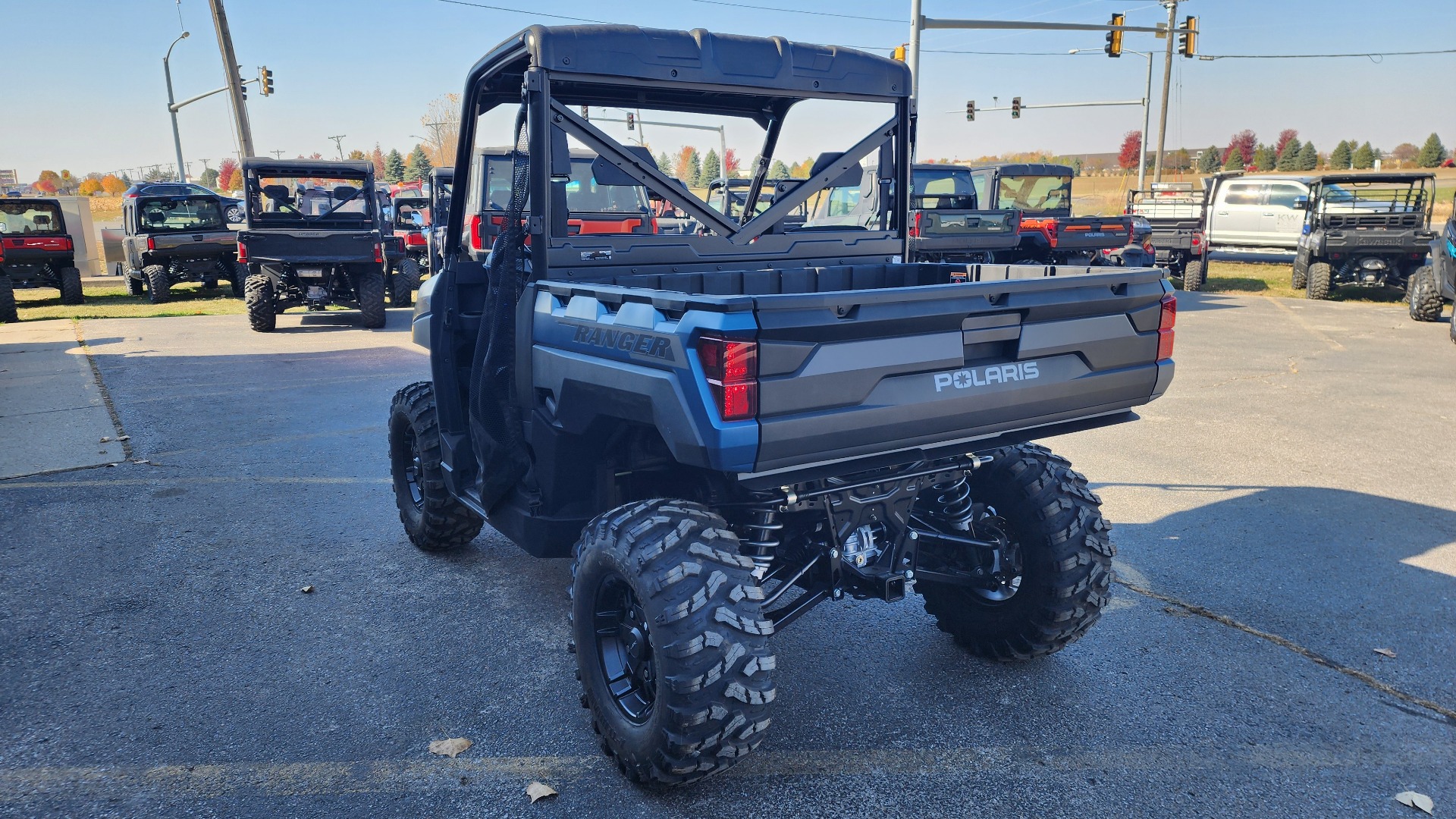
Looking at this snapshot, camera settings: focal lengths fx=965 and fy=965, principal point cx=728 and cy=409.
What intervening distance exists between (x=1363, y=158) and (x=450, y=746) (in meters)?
82.2

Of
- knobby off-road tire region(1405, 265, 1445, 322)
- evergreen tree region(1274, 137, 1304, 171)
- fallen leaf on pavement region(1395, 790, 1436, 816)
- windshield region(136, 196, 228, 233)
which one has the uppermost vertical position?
evergreen tree region(1274, 137, 1304, 171)

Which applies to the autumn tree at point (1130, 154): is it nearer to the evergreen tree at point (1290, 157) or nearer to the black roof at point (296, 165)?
the evergreen tree at point (1290, 157)

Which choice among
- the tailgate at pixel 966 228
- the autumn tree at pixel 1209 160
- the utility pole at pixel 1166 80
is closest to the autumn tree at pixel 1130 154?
the autumn tree at pixel 1209 160

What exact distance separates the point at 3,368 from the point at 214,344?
8.03ft

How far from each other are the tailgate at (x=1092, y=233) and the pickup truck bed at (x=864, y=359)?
40.8 ft

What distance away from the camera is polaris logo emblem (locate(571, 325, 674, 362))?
9.02 ft

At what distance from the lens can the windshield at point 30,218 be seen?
57.5 feet

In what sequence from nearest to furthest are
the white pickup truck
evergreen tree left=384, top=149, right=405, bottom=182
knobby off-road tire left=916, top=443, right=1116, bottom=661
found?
knobby off-road tire left=916, top=443, right=1116, bottom=661
the white pickup truck
evergreen tree left=384, top=149, right=405, bottom=182

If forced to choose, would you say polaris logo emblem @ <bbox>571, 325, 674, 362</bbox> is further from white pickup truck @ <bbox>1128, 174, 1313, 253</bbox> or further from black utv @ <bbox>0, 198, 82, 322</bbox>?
white pickup truck @ <bbox>1128, 174, 1313, 253</bbox>

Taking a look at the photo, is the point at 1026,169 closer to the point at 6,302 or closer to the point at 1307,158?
the point at 6,302

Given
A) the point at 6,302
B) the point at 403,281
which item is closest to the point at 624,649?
the point at 403,281

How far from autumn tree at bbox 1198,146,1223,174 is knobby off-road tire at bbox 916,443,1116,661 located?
82.9m

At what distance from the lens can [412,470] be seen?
5.27 m

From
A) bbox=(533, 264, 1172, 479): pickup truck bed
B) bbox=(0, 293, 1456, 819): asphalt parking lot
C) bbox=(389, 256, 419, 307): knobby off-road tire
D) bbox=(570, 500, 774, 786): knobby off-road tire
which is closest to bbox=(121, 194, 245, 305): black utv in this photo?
bbox=(389, 256, 419, 307): knobby off-road tire
